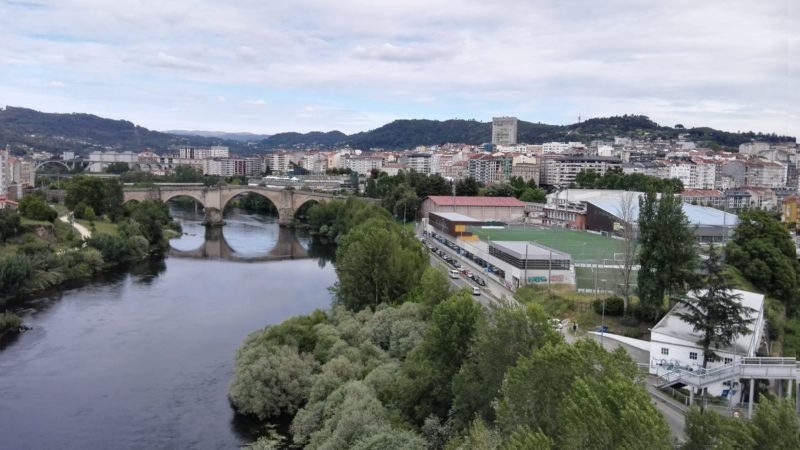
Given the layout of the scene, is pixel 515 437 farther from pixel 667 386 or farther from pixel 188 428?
pixel 188 428

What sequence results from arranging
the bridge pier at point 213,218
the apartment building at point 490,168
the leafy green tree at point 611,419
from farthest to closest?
the apartment building at point 490,168 < the bridge pier at point 213,218 < the leafy green tree at point 611,419

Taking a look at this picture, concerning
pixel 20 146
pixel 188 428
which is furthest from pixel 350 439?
pixel 20 146

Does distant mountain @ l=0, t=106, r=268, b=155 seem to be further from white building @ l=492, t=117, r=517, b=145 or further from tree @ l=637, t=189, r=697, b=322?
tree @ l=637, t=189, r=697, b=322

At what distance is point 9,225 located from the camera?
22.8 meters

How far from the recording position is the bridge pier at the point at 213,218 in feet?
121

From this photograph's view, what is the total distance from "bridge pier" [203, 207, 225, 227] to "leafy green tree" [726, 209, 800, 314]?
85.5 feet

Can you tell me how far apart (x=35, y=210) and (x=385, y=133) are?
97.0m

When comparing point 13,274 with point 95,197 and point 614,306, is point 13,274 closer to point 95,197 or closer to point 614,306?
point 95,197

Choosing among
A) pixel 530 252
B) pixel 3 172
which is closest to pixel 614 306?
pixel 530 252

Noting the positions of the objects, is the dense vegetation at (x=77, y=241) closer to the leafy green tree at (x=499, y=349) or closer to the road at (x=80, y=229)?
the road at (x=80, y=229)

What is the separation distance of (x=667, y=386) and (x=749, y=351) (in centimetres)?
144

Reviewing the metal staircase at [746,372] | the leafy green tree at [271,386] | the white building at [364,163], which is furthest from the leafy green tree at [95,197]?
the white building at [364,163]

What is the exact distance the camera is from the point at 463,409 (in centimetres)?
844

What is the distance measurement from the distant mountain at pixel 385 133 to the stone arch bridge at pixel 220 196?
50.4 metres
